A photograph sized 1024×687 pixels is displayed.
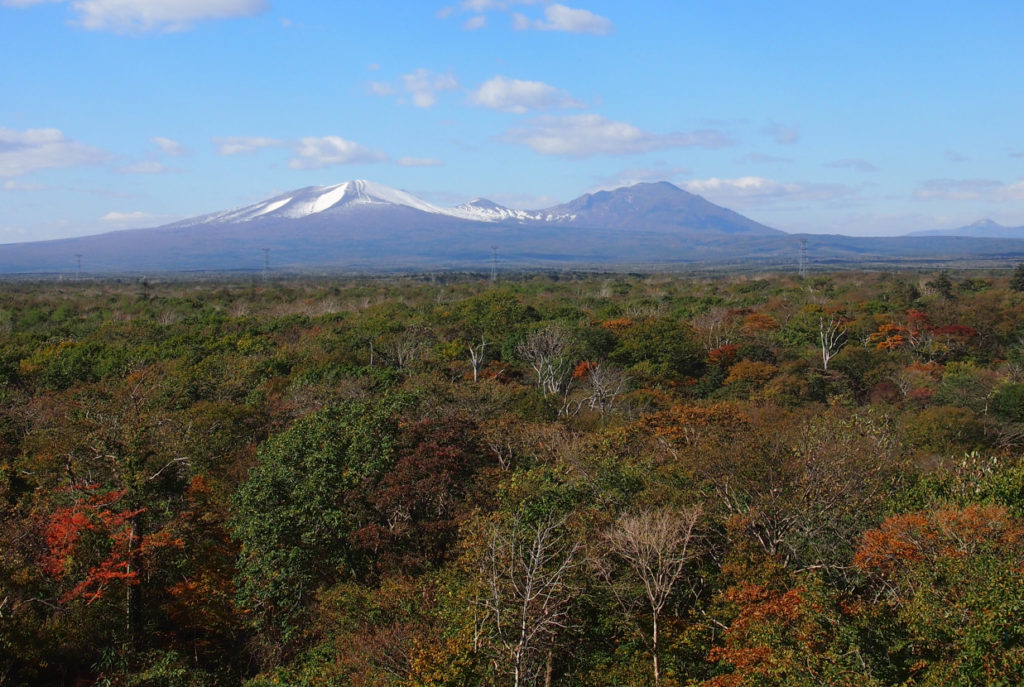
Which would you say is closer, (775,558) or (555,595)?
(555,595)

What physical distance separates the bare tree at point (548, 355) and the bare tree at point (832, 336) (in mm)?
10331

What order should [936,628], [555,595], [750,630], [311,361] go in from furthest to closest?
1. [311,361]
2. [555,595]
3. [750,630]
4. [936,628]

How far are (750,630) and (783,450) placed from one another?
17.1ft

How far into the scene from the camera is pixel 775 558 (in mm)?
13039

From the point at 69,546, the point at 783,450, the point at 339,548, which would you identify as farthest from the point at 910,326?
the point at 69,546

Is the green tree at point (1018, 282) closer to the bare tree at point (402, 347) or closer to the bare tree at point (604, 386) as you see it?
the bare tree at point (604, 386)

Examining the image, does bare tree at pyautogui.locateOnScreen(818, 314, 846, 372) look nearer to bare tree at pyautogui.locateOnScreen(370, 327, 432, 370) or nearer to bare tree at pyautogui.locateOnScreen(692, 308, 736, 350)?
bare tree at pyautogui.locateOnScreen(692, 308, 736, 350)

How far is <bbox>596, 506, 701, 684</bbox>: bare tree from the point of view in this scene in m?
11.7

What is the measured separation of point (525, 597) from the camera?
1033 centimetres

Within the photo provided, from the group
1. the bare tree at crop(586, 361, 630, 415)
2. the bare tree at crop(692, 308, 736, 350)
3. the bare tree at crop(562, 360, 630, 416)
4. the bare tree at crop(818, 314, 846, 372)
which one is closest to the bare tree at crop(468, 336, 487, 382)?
the bare tree at crop(562, 360, 630, 416)

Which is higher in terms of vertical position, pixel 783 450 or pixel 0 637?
pixel 783 450

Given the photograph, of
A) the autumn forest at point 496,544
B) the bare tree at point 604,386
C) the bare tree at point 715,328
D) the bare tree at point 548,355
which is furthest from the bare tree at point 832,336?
the autumn forest at point 496,544

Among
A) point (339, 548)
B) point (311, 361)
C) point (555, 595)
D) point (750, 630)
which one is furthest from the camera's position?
point (311, 361)

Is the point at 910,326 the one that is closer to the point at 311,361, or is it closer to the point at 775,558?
the point at 311,361
